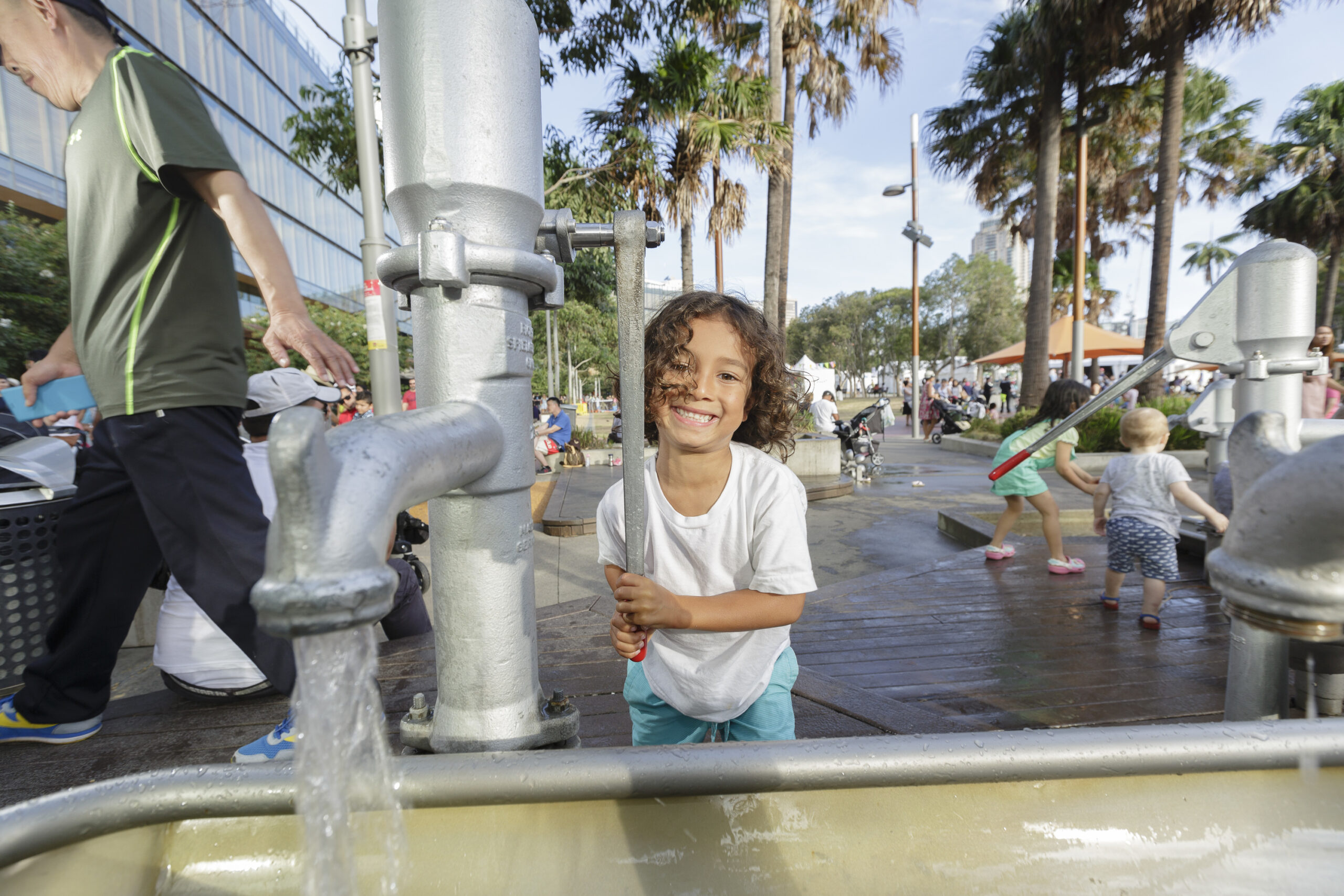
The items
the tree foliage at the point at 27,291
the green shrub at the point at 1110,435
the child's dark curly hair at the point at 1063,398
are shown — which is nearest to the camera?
the child's dark curly hair at the point at 1063,398

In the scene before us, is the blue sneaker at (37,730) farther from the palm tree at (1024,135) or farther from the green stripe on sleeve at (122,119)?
the palm tree at (1024,135)

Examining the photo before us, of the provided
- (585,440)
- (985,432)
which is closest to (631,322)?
(585,440)

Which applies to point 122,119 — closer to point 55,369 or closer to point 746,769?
point 55,369

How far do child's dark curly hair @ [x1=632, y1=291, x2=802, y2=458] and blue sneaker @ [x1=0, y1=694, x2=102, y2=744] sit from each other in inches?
68.9

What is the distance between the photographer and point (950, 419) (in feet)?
59.1

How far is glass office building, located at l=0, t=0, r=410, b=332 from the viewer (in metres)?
13.1

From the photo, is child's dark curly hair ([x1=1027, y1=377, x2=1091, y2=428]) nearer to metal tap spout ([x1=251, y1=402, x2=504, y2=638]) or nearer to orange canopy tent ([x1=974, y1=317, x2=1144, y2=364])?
metal tap spout ([x1=251, y1=402, x2=504, y2=638])

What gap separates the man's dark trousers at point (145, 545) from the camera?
1604 millimetres

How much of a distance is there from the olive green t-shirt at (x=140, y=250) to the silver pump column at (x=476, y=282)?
2.93 ft

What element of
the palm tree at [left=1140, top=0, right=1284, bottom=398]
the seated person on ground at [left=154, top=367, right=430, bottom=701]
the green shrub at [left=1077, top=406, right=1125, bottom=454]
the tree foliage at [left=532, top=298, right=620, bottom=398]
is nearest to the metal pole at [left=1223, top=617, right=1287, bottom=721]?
the seated person on ground at [left=154, top=367, right=430, bottom=701]

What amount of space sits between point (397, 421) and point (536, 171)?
507 millimetres

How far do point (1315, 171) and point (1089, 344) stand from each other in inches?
428

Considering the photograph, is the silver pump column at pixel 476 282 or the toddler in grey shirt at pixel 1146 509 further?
the toddler in grey shirt at pixel 1146 509

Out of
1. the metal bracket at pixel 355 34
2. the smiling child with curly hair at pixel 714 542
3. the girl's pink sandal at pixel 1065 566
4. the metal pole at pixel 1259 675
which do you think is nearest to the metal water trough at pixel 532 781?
the smiling child with curly hair at pixel 714 542
